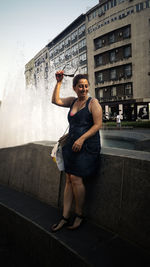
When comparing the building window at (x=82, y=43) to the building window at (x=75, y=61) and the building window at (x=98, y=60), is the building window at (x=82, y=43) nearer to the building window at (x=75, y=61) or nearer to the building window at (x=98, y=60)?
the building window at (x=75, y=61)

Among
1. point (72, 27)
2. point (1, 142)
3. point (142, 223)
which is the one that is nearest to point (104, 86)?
point (72, 27)

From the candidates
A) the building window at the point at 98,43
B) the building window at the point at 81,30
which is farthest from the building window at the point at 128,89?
the building window at the point at 81,30

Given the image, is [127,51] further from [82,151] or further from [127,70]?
[82,151]

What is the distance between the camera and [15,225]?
268 centimetres

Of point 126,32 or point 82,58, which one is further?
point 82,58

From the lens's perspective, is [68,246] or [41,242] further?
[41,242]

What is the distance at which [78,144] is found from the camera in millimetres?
2096

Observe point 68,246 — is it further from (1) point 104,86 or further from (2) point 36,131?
(1) point 104,86

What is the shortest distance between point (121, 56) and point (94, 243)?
36744 millimetres

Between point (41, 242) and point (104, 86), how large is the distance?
37.0 m

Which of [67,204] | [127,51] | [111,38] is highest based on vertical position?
[111,38]

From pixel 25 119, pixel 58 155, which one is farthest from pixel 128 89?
pixel 58 155

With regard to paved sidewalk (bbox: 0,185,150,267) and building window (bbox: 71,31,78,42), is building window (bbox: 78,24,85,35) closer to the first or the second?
building window (bbox: 71,31,78,42)

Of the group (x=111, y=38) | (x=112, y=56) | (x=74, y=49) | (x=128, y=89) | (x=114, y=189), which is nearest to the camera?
(x=114, y=189)
